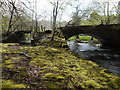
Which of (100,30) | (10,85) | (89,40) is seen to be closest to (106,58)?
(100,30)

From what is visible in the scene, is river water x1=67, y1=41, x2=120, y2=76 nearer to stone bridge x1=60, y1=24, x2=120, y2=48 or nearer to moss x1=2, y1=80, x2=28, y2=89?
stone bridge x1=60, y1=24, x2=120, y2=48

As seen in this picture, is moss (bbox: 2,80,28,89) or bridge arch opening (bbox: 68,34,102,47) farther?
bridge arch opening (bbox: 68,34,102,47)

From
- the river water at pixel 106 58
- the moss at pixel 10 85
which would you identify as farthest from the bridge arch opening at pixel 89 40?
the moss at pixel 10 85

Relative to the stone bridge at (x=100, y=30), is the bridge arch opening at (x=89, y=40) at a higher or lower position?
lower

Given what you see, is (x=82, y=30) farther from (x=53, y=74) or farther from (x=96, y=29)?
(x=53, y=74)

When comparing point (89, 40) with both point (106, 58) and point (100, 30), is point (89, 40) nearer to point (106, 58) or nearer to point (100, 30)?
point (100, 30)

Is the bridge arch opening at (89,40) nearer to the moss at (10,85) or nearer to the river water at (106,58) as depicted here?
the river water at (106,58)

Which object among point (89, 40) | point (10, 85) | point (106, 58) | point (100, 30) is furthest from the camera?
point (89, 40)

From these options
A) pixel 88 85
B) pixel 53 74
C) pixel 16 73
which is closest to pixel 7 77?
pixel 16 73

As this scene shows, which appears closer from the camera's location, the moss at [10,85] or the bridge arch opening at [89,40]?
the moss at [10,85]

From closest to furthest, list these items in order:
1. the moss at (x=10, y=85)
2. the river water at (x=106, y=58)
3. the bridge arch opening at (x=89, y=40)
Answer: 1. the moss at (x=10, y=85)
2. the river water at (x=106, y=58)
3. the bridge arch opening at (x=89, y=40)

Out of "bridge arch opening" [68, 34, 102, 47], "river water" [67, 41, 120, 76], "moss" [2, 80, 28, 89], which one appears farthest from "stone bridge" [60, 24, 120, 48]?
"moss" [2, 80, 28, 89]

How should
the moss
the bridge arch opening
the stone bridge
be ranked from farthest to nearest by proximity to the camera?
the bridge arch opening < the stone bridge < the moss

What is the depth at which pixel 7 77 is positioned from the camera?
2.74m
